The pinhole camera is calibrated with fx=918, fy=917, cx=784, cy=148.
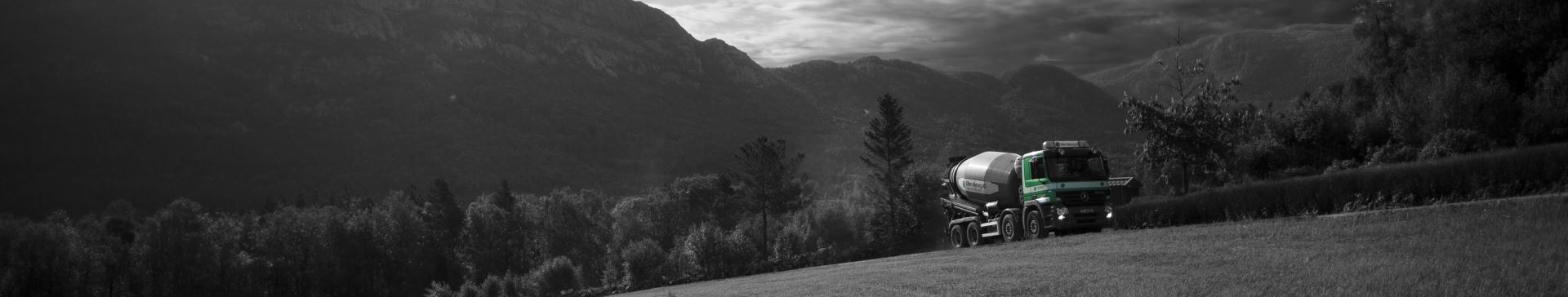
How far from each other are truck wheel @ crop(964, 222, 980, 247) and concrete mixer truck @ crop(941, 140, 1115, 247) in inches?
1.1

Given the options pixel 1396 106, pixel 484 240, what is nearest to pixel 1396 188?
pixel 1396 106

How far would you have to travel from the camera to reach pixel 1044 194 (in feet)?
87.4

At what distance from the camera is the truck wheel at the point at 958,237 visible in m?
32.1

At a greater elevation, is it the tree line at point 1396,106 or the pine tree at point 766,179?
the tree line at point 1396,106

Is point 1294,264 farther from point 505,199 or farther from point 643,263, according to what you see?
point 505,199

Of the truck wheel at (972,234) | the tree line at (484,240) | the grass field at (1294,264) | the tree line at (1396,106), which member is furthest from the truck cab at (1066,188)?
the tree line at (484,240)

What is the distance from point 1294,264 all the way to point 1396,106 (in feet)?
141

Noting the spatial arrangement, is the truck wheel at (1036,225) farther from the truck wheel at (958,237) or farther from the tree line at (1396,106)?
the tree line at (1396,106)

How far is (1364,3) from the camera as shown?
5494 centimetres

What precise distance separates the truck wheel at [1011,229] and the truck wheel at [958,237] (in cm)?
316

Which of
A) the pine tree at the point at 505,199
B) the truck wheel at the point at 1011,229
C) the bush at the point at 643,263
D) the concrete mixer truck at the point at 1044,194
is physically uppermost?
the concrete mixer truck at the point at 1044,194

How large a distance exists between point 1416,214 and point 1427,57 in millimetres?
41761

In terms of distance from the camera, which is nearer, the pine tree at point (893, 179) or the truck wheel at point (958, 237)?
the truck wheel at point (958, 237)

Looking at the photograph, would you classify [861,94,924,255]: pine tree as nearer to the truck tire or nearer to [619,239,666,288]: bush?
[619,239,666,288]: bush
